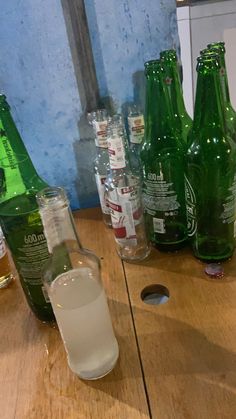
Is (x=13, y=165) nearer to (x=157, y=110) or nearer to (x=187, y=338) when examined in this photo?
(x=157, y=110)

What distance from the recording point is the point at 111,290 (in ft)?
2.25

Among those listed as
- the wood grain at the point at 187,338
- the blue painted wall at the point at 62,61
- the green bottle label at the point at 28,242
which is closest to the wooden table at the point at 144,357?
the wood grain at the point at 187,338

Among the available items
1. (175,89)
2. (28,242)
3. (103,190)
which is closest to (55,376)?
(28,242)

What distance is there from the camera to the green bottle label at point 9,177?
0.61m

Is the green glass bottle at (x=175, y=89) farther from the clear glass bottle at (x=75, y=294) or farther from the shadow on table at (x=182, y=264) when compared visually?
the clear glass bottle at (x=75, y=294)

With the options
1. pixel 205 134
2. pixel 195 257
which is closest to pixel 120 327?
pixel 195 257

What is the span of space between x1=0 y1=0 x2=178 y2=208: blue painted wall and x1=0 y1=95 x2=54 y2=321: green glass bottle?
1.00 ft

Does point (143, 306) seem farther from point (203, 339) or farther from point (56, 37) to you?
point (56, 37)

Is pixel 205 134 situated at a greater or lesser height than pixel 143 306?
greater

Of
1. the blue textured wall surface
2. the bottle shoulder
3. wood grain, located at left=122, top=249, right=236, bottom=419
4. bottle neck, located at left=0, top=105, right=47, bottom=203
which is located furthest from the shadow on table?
the blue textured wall surface

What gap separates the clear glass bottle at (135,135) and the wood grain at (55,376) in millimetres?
260

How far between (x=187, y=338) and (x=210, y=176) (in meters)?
0.27

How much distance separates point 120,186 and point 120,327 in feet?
0.83

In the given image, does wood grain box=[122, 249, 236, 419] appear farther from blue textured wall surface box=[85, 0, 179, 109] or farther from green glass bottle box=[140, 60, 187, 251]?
blue textured wall surface box=[85, 0, 179, 109]
